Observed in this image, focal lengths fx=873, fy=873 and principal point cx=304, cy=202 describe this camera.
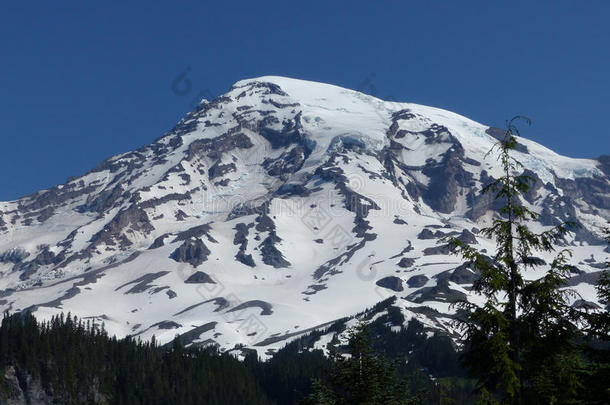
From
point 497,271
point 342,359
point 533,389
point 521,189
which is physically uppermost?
point 521,189

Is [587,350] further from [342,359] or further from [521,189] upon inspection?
[342,359]

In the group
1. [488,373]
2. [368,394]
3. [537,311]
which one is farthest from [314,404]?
[537,311]

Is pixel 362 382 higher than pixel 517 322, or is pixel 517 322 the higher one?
pixel 517 322

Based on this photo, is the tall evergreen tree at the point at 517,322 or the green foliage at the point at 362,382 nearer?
the tall evergreen tree at the point at 517,322

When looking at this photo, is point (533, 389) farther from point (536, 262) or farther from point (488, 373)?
point (536, 262)

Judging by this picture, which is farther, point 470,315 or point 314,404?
point 314,404

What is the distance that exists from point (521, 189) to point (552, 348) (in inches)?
229

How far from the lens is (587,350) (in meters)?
32.2

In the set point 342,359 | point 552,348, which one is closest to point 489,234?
point 552,348

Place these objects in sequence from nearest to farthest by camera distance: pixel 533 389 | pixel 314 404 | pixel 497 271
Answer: pixel 533 389 → pixel 497 271 → pixel 314 404

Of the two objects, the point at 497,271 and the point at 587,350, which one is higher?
the point at 497,271

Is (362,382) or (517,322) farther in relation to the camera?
(362,382)

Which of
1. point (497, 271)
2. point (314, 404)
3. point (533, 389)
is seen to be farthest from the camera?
point (314, 404)

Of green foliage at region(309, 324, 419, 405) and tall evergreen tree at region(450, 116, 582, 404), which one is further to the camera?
green foliage at region(309, 324, 419, 405)
